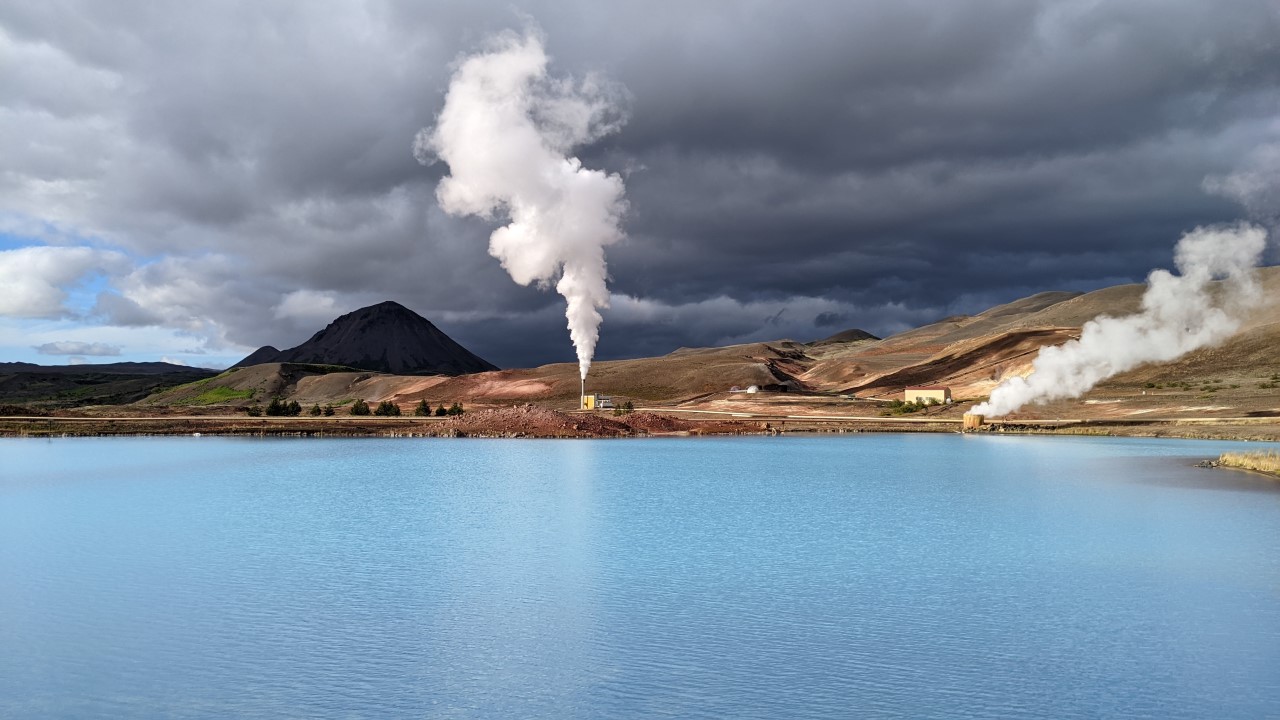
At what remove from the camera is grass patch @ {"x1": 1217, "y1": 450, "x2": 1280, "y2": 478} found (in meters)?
50.4

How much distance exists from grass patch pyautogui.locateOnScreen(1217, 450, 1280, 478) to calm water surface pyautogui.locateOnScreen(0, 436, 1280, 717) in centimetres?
1096

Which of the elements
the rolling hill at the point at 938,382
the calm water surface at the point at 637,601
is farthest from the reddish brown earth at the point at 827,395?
the calm water surface at the point at 637,601

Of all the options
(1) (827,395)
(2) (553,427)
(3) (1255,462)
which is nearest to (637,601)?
(3) (1255,462)

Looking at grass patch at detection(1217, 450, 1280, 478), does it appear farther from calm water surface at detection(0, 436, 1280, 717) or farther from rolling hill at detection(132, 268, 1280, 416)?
rolling hill at detection(132, 268, 1280, 416)

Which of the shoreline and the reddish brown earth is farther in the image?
the reddish brown earth

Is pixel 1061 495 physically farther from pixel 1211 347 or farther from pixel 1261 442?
pixel 1211 347

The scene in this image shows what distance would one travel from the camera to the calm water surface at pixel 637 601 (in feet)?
47.5

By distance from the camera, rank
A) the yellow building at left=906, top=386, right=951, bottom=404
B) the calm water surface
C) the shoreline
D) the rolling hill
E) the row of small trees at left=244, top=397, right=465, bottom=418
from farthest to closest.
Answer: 1. the yellow building at left=906, top=386, right=951, bottom=404
2. the rolling hill
3. the row of small trees at left=244, top=397, right=465, bottom=418
4. the shoreline
5. the calm water surface

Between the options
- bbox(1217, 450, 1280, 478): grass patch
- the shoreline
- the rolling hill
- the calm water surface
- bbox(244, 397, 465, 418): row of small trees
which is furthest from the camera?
the rolling hill

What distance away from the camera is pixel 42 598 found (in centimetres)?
2056

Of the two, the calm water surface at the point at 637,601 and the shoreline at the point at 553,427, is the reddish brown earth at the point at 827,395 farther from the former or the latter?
the calm water surface at the point at 637,601

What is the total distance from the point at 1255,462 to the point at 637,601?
47652mm

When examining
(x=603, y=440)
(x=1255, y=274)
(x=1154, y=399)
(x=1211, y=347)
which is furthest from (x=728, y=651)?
(x=1255, y=274)

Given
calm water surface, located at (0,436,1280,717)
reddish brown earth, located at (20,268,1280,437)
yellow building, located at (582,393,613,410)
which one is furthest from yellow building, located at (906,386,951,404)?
calm water surface, located at (0,436,1280,717)
